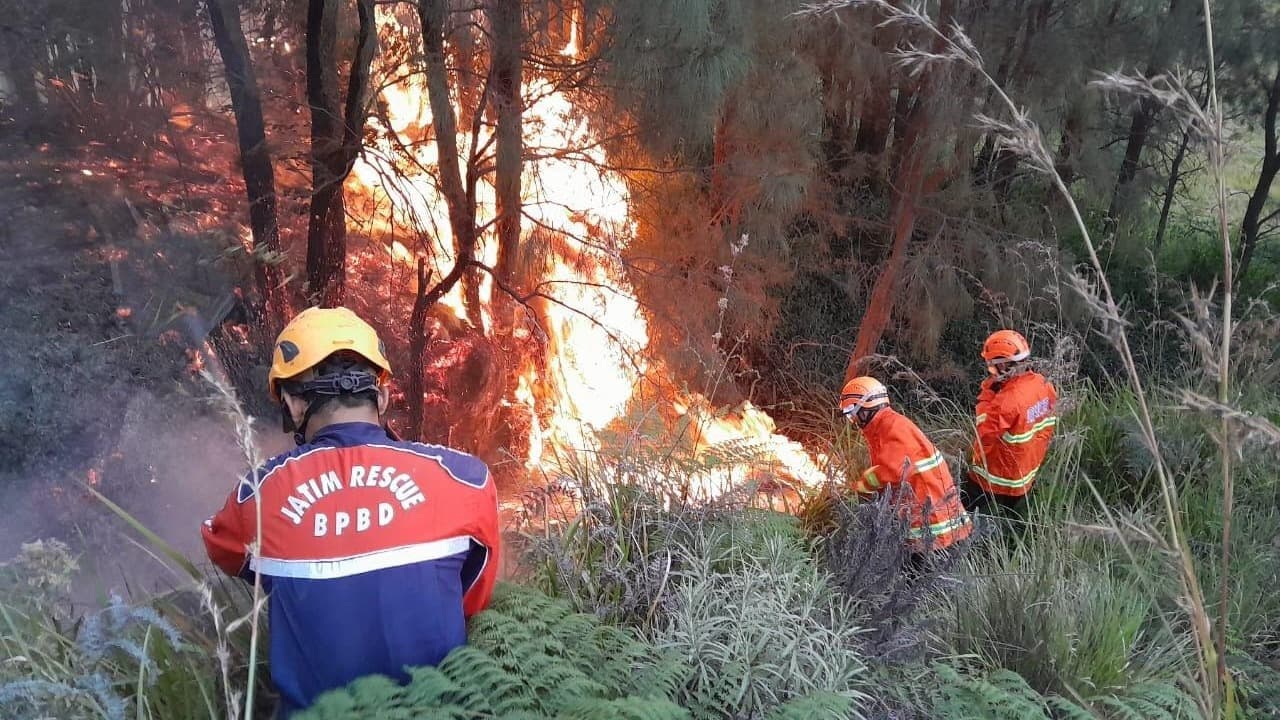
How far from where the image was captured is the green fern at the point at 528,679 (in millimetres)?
1433

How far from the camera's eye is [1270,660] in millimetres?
A: 2979

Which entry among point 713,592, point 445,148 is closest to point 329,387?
point 713,592

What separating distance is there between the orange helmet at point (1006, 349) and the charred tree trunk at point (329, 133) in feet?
13.1

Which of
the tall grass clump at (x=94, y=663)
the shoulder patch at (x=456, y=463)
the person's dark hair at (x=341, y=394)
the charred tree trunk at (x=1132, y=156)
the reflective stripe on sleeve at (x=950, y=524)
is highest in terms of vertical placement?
the charred tree trunk at (x=1132, y=156)

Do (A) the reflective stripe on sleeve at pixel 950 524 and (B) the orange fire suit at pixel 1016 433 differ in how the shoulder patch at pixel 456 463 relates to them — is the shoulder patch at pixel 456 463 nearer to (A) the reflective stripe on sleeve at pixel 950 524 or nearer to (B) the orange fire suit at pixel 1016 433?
(A) the reflective stripe on sleeve at pixel 950 524

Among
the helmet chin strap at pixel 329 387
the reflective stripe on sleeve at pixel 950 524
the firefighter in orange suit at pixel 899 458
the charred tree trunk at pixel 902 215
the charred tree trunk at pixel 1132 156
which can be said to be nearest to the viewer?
the helmet chin strap at pixel 329 387

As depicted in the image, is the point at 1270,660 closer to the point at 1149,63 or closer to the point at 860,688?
the point at 860,688

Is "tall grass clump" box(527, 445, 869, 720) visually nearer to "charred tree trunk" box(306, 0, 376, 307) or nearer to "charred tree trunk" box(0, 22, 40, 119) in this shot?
"charred tree trunk" box(306, 0, 376, 307)

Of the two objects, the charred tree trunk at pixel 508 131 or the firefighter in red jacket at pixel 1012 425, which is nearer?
the firefighter in red jacket at pixel 1012 425

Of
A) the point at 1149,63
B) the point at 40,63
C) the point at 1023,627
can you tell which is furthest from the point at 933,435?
the point at 40,63

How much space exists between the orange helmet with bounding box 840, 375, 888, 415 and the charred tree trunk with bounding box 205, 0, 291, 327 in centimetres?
329

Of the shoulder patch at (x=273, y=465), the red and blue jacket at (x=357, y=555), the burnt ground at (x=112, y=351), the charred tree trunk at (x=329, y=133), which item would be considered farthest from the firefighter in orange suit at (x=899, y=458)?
the charred tree trunk at (x=329, y=133)

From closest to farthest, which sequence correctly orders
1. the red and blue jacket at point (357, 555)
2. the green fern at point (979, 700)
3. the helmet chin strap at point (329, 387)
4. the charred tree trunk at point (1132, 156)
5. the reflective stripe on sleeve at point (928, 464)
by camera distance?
A: the red and blue jacket at point (357, 555), the green fern at point (979, 700), the helmet chin strap at point (329, 387), the reflective stripe on sleeve at point (928, 464), the charred tree trunk at point (1132, 156)

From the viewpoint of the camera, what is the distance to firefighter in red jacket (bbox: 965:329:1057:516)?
14.1ft
